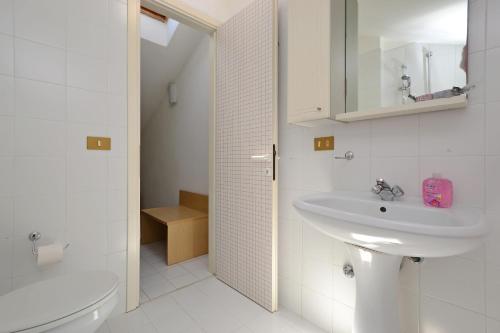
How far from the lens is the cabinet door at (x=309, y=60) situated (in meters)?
1.20

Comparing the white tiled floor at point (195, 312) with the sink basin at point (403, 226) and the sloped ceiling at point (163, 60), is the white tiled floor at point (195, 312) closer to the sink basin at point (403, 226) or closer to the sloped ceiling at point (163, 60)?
the sink basin at point (403, 226)

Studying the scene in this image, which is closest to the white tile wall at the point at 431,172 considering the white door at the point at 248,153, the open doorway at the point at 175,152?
the white door at the point at 248,153

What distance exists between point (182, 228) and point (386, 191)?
1938 mm

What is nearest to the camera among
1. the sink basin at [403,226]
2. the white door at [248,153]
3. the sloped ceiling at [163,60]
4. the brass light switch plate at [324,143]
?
the sink basin at [403,226]

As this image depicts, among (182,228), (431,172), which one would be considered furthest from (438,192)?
(182,228)

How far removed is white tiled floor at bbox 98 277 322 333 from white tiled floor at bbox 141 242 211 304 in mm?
113

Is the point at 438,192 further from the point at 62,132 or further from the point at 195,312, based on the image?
the point at 62,132

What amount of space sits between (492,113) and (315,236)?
3.25ft

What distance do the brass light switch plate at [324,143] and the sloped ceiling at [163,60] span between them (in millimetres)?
2273

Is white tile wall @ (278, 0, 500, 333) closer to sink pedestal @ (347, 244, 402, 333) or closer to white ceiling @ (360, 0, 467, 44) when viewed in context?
white ceiling @ (360, 0, 467, 44)

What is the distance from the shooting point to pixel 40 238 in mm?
1261

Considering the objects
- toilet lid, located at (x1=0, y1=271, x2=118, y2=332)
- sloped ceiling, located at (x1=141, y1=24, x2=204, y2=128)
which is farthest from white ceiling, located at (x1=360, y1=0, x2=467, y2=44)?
sloped ceiling, located at (x1=141, y1=24, x2=204, y2=128)

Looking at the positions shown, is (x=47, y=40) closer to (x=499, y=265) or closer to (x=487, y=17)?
(x=487, y=17)

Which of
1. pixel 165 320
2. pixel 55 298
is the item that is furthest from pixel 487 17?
pixel 165 320
